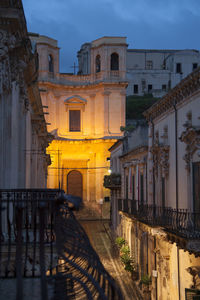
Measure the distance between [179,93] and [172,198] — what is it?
401cm

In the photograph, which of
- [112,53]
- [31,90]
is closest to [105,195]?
[112,53]

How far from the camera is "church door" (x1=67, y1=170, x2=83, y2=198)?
43.1 metres

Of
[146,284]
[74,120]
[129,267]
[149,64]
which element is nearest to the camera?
[146,284]

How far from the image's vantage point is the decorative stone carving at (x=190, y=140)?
13242 mm

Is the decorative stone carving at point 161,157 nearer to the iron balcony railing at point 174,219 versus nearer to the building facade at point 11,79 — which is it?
the iron balcony railing at point 174,219

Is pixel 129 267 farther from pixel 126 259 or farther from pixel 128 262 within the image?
pixel 126 259

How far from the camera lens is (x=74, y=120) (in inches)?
1684

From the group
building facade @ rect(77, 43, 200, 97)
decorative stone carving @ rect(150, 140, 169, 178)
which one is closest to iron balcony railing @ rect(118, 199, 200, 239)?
decorative stone carving @ rect(150, 140, 169, 178)

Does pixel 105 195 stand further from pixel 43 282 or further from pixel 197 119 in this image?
pixel 43 282

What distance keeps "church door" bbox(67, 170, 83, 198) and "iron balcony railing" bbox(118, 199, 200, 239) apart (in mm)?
23168

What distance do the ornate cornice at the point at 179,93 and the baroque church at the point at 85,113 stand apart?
2173 cm

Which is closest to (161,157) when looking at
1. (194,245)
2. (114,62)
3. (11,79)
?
(194,245)

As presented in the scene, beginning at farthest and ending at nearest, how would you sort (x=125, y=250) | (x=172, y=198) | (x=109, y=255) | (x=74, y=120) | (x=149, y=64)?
(x=149, y=64)
(x=74, y=120)
(x=109, y=255)
(x=125, y=250)
(x=172, y=198)

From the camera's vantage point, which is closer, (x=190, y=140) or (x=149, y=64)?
(x=190, y=140)
